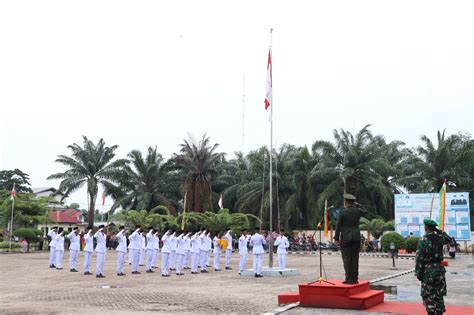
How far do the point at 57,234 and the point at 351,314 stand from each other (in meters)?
15.1

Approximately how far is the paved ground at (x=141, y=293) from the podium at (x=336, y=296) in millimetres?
718

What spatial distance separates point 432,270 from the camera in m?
7.63

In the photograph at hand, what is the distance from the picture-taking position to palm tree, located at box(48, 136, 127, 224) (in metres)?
41.0

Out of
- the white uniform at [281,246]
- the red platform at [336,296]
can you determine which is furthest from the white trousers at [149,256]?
the red platform at [336,296]

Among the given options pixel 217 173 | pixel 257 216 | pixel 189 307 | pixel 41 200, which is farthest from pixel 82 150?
pixel 189 307

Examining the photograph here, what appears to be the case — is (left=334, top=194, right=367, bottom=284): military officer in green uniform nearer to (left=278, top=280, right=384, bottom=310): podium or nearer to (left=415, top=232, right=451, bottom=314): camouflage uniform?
(left=278, top=280, right=384, bottom=310): podium

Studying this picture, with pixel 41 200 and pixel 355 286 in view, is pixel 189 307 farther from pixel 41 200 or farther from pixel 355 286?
pixel 41 200

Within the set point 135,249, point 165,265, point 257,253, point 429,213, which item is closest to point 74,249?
point 135,249

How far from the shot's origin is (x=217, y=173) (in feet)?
155

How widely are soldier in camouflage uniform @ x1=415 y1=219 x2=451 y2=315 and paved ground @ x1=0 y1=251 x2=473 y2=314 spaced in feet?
9.38

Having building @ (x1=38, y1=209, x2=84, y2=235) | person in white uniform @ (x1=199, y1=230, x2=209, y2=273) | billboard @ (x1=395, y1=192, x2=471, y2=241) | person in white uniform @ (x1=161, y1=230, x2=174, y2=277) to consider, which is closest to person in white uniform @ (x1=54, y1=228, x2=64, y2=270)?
person in white uniform @ (x1=161, y1=230, x2=174, y2=277)

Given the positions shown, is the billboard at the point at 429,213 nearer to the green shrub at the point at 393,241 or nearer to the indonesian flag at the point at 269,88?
the green shrub at the point at 393,241

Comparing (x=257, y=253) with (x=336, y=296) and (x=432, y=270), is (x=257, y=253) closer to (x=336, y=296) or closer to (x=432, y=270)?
(x=336, y=296)

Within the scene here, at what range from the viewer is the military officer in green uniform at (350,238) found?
9625 millimetres
